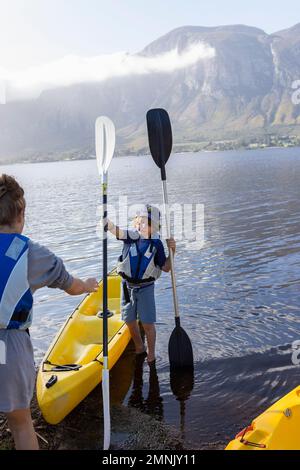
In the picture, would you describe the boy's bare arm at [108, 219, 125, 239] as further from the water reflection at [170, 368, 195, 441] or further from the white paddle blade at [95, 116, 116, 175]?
the water reflection at [170, 368, 195, 441]

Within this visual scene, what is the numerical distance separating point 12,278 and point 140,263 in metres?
3.71

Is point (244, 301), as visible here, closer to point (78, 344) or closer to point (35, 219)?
point (78, 344)

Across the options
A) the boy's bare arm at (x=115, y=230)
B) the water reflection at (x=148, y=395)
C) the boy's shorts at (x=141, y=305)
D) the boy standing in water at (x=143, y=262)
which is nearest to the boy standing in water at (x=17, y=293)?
the boy's bare arm at (x=115, y=230)

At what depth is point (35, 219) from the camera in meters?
32.9

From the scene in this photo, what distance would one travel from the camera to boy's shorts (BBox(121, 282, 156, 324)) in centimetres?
762

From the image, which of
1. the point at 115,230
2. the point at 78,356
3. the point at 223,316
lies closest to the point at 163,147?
the point at 115,230

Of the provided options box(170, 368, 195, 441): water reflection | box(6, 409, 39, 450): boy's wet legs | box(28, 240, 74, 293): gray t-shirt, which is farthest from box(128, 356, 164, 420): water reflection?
box(28, 240, 74, 293): gray t-shirt

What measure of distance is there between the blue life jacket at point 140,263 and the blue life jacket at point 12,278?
3584mm

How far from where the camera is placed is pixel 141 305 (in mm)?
7633

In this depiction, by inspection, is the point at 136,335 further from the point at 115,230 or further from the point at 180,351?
the point at 115,230

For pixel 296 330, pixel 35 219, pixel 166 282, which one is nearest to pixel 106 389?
pixel 296 330

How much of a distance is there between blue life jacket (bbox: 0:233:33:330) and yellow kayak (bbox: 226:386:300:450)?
2.35 m

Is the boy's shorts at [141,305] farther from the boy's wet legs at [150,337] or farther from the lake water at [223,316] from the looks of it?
the lake water at [223,316]
